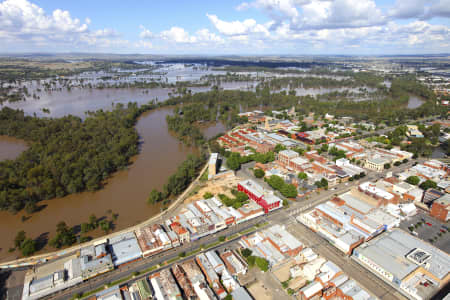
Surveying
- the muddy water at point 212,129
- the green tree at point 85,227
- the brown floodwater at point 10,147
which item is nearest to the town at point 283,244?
the green tree at point 85,227

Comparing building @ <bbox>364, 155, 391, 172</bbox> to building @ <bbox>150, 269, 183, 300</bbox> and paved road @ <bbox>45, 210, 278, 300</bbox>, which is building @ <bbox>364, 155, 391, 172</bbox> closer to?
paved road @ <bbox>45, 210, 278, 300</bbox>

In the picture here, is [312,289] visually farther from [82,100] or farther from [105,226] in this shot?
[82,100]

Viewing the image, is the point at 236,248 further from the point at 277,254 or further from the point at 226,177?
the point at 226,177

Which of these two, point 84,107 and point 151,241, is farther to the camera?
point 84,107

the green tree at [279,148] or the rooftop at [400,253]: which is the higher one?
the green tree at [279,148]

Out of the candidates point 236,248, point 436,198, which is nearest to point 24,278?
point 236,248

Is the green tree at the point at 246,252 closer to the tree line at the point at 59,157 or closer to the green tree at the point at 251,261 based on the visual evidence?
the green tree at the point at 251,261
